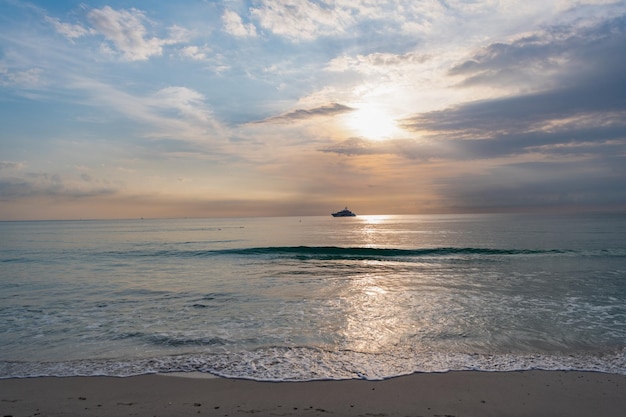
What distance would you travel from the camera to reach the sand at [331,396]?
6.49 metres

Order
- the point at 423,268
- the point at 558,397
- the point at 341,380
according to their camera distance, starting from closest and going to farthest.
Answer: the point at 558,397, the point at 341,380, the point at 423,268

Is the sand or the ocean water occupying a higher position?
the sand

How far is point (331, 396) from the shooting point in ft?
23.1

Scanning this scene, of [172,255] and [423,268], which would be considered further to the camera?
[172,255]

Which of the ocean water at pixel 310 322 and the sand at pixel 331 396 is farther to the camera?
the ocean water at pixel 310 322

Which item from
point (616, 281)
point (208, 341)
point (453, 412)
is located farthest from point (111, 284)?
point (616, 281)

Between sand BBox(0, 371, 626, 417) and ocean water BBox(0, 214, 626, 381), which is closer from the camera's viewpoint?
sand BBox(0, 371, 626, 417)

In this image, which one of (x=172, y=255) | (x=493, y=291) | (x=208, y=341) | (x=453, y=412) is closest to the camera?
(x=453, y=412)

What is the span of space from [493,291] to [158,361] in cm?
1554

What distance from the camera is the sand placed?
649cm

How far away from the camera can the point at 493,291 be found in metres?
17.9

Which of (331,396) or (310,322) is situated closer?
(331,396)

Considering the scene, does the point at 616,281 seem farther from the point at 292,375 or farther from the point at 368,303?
the point at 292,375

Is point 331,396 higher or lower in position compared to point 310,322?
higher
